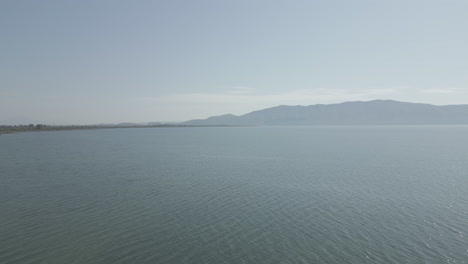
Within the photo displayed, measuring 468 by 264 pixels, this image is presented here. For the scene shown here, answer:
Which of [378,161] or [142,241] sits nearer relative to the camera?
[142,241]

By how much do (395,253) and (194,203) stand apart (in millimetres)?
17878

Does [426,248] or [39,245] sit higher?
[39,245]

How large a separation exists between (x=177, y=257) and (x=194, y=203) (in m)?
11.0

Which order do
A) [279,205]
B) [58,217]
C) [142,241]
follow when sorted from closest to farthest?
[142,241] < [58,217] < [279,205]

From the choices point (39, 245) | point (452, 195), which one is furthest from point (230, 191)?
point (452, 195)

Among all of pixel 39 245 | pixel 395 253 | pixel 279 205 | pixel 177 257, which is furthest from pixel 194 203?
pixel 395 253

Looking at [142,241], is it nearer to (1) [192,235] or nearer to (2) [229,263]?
(1) [192,235]

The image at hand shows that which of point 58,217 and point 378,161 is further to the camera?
point 378,161

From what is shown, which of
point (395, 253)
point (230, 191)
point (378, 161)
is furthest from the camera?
point (378, 161)

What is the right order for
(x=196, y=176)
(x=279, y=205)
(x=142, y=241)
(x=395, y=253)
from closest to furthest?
(x=395, y=253), (x=142, y=241), (x=279, y=205), (x=196, y=176)

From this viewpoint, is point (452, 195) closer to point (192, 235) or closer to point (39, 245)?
point (192, 235)

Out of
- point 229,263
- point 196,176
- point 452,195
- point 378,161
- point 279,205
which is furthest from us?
point 378,161

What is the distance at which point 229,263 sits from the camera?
16.0m

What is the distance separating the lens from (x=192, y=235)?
19766mm
